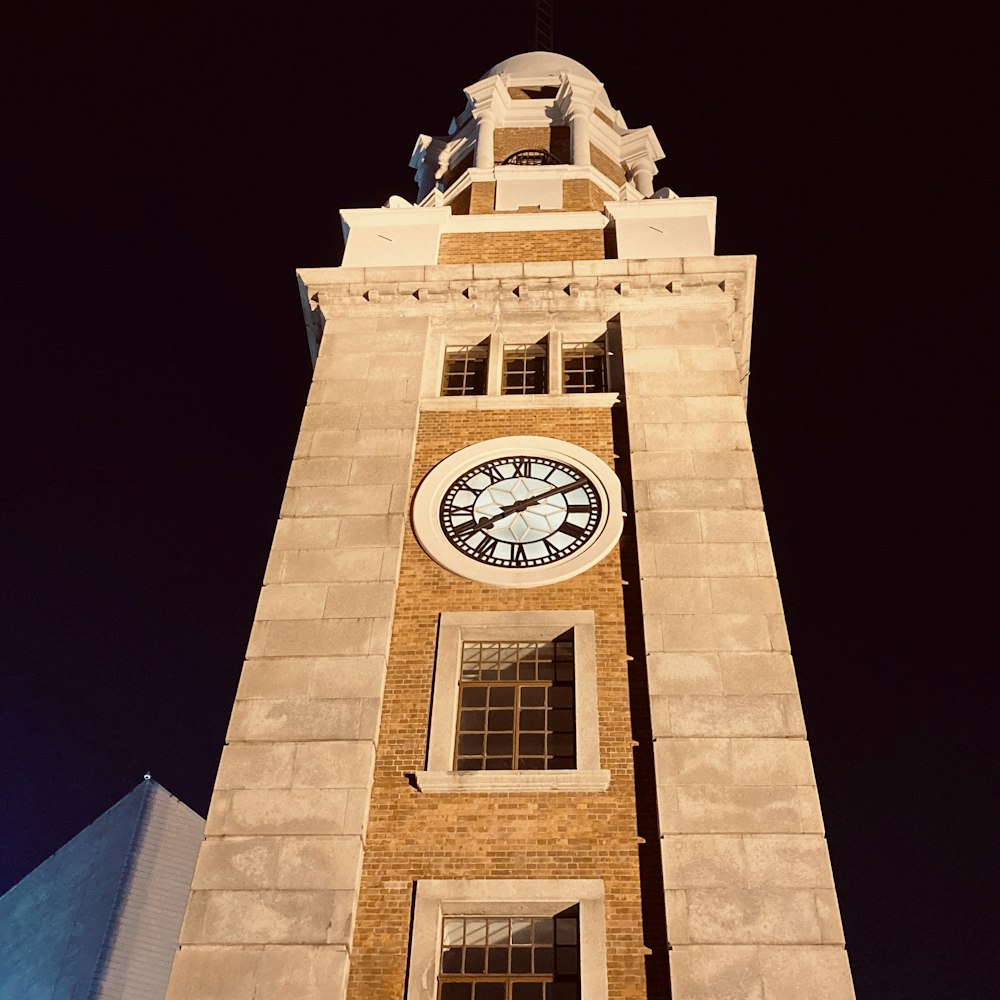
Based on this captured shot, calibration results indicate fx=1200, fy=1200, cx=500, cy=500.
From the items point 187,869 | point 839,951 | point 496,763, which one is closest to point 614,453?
point 496,763

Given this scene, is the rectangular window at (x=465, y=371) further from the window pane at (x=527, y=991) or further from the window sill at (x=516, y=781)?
the window pane at (x=527, y=991)

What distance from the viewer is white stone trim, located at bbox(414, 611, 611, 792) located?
15.9 m

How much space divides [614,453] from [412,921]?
986 centimetres

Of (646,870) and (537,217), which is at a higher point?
(537,217)

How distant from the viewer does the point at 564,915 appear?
48.6 feet

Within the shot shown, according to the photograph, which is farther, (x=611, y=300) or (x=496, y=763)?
(x=611, y=300)

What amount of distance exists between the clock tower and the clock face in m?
0.06

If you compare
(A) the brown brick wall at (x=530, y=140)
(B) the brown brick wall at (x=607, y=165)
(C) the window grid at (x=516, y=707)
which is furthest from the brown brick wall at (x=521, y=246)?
(C) the window grid at (x=516, y=707)

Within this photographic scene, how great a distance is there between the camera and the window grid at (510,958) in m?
14.3

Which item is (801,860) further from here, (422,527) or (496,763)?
(422,527)

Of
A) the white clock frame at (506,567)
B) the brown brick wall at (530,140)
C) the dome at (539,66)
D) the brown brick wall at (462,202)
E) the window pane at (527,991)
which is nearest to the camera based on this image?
the window pane at (527,991)

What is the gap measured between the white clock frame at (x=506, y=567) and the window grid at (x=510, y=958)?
562 centimetres

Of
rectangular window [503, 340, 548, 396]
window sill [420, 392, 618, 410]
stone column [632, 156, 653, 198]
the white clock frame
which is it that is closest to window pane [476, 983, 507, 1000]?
the white clock frame

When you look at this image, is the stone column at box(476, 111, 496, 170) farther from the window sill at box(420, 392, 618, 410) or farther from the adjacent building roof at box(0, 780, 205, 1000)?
the adjacent building roof at box(0, 780, 205, 1000)
